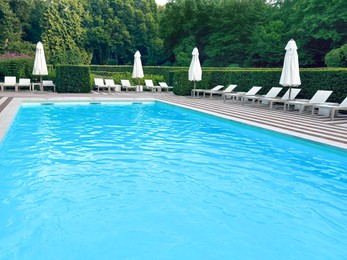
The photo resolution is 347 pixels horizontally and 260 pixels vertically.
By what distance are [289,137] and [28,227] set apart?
6.29m

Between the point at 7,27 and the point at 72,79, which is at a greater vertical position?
the point at 7,27

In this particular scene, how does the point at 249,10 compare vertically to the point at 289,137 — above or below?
above

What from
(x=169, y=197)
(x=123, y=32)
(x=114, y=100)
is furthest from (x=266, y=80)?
(x=123, y=32)

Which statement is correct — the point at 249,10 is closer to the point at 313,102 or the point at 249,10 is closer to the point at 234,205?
the point at 313,102

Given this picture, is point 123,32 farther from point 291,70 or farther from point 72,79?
point 291,70

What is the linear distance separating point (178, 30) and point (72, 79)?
2444 centimetres

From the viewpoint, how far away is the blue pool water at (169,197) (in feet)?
11.1

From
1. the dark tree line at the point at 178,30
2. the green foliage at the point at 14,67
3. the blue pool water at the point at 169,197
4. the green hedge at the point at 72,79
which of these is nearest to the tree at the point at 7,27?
the dark tree line at the point at 178,30

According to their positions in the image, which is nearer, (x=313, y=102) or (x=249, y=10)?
(x=313, y=102)

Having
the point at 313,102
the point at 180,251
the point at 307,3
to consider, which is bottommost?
the point at 180,251

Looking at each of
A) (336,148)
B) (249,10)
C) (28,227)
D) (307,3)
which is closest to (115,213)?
(28,227)

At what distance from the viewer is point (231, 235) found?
364 centimetres

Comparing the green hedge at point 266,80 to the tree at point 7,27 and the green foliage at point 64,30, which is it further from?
the tree at point 7,27

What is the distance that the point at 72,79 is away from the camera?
18.9 m
